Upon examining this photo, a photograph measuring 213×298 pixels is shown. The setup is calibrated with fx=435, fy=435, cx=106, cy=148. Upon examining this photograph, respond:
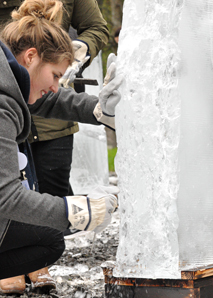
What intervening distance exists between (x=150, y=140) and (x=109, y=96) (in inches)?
13.9

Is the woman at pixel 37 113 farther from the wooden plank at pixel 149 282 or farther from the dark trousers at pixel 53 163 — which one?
the dark trousers at pixel 53 163

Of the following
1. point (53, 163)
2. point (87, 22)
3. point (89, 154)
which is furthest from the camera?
point (89, 154)

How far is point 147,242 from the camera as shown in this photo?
5.91ft

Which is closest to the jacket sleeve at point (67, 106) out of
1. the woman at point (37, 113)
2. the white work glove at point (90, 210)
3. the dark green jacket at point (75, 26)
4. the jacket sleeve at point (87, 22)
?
the woman at point (37, 113)

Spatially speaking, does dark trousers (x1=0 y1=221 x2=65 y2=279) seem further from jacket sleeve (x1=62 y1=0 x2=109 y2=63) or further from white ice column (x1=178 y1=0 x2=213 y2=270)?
jacket sleeve (x1=62 y1=0 x2=109 y2=63)

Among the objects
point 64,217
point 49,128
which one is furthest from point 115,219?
point 64,217

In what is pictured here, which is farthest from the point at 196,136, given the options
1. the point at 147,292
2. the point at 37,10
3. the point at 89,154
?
the point at 89,154

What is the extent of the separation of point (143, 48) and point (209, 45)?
29cm

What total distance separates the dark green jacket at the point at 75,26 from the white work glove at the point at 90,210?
0.95 m

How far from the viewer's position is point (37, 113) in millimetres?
2375

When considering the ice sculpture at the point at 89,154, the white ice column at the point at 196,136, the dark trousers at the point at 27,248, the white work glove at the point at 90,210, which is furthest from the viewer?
the ice sculpture at the point at 89,154

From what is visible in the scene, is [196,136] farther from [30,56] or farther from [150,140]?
[30,56]

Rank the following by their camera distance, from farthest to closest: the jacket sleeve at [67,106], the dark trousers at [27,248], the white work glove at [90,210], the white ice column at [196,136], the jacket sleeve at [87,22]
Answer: the jacket sleeve at [87,22]
the jacket sleeve at [67,106]
the dark trousers at [27,248]
the white ice column at [196,136]
the white work glove at [90,210]

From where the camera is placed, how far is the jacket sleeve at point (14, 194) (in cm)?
159
